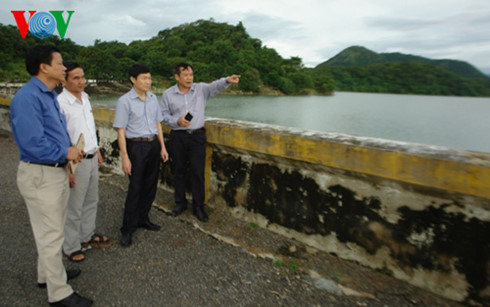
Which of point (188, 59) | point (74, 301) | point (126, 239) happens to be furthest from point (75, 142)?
point (188, 59)

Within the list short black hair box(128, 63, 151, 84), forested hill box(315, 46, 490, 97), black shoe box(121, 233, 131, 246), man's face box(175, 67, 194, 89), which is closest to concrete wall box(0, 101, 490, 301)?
man's face box(175, 67, 194, 89)

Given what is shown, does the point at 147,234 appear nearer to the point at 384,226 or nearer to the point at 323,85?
the point at 384,226

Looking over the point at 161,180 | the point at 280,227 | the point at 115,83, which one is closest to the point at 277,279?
the point at 280,227

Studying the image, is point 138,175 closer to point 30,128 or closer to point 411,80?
point 30,128

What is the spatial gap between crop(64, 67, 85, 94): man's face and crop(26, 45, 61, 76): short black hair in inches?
21.9

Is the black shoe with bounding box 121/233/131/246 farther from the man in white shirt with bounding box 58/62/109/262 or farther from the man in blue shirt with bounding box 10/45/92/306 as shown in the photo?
the man in blue shirt with bounding box 10/45/92/306

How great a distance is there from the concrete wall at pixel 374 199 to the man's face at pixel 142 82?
841mm

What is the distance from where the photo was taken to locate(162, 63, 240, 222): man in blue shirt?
10.1 ft

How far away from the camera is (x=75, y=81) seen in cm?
238

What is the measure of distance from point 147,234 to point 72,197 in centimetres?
78

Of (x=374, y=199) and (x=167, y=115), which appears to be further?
(x=167, y=115)

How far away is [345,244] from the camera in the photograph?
2402 millimetres

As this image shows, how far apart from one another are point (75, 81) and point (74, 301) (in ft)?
5.27

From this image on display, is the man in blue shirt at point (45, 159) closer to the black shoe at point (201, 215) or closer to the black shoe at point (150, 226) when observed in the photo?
the black shoe at point (150, 226)
